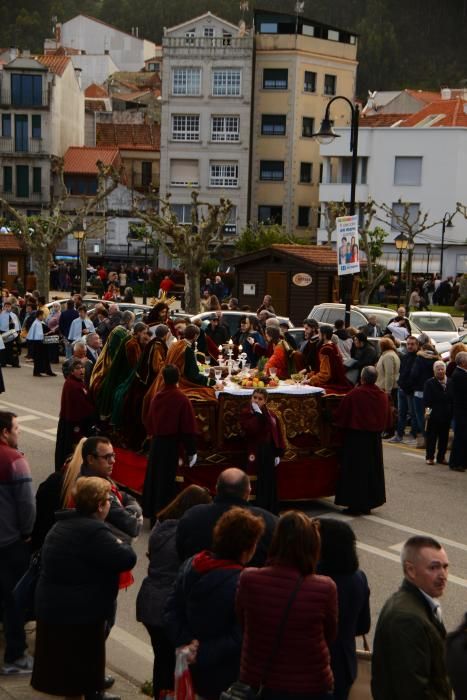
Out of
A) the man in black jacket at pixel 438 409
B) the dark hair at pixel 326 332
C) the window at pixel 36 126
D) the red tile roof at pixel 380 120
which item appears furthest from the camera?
the window at pixel 36 126

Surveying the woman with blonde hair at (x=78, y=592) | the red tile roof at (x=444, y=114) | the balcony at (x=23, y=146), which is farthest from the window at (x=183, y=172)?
the woman with blonde hair at (x=78, y=592)

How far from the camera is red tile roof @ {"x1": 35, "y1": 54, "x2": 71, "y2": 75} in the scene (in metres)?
64.7

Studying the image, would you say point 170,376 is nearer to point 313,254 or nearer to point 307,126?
point 313,254

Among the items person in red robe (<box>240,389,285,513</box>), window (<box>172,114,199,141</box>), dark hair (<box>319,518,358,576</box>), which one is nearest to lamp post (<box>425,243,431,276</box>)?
window (<box>172,114,199,141</box>)

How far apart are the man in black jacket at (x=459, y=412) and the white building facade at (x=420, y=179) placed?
1591 inches

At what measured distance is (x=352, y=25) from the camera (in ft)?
392

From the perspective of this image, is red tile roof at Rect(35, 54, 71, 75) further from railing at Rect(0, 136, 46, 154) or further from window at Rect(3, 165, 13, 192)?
window at Rect(3, 165, 13, 192)

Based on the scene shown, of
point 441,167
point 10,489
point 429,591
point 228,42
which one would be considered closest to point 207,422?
point 10,489

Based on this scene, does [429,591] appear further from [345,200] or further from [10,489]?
[345,200]

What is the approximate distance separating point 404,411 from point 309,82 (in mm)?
48756

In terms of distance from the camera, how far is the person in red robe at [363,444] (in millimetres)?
11531

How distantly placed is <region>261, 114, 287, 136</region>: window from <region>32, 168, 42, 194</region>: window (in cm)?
1476

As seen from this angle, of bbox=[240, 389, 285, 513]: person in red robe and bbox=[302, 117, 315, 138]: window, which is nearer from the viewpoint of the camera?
bbox=[240, 389, 285, 513]: person in red robe

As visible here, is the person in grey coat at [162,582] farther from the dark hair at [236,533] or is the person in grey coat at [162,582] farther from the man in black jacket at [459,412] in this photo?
the man in black jacket at [459,412]
